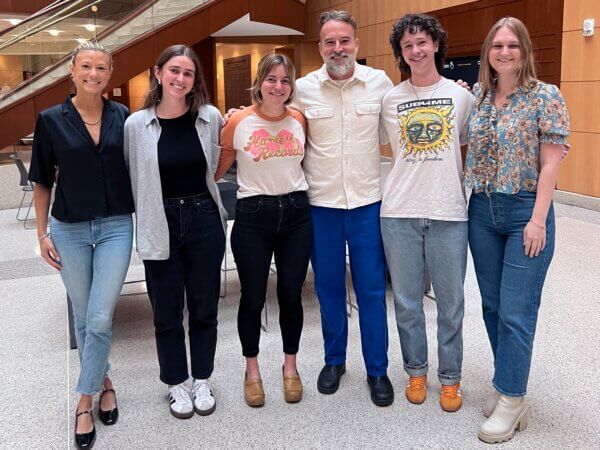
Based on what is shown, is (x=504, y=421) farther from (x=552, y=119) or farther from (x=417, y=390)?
(x=552, y=119)

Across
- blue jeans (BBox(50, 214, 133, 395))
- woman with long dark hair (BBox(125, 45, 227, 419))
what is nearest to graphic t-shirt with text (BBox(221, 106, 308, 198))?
woman with long dark hair (BBox(125, 45, 227, 419))

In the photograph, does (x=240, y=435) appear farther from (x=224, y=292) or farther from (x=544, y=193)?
(x=224, y=292)

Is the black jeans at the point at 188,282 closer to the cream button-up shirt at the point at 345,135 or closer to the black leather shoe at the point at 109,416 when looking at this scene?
the black leather shoe at the point at 109,416

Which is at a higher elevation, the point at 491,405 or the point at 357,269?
the point at 357,269

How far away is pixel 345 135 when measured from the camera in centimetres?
259

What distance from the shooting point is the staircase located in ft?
28.5

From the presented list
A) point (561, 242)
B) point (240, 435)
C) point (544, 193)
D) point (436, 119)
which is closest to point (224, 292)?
point (240, 435)

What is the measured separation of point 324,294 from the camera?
2.78 meters

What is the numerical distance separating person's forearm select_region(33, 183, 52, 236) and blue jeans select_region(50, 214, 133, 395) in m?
0.06

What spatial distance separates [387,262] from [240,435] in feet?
3.39

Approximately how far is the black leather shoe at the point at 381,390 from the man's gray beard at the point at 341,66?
1.48 meters

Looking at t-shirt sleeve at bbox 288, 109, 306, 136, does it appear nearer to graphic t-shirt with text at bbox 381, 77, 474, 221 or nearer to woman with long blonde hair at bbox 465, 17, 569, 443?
graphic t-shirt with text at bbox 381, 77, 474, 221

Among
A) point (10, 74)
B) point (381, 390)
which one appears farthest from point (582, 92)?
point (10, 74)

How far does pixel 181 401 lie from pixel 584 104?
6644 millimetres
